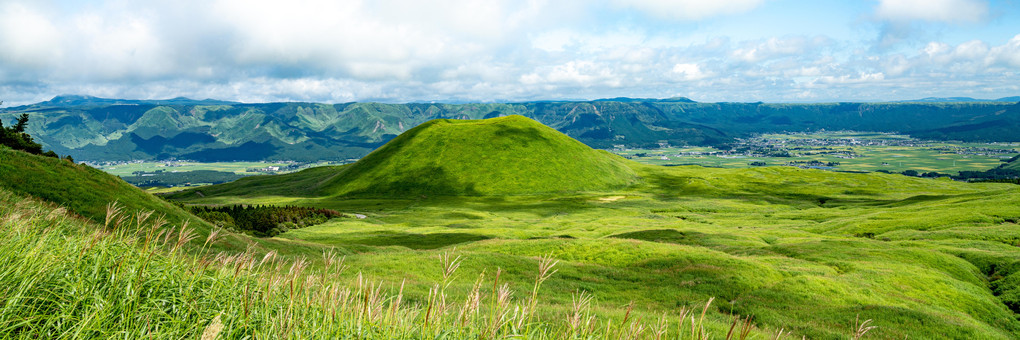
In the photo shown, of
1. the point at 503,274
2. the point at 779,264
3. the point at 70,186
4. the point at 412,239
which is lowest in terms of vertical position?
the point at 412,239

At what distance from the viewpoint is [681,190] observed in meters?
147

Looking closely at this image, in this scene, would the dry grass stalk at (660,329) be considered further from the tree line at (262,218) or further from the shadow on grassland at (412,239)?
the tree line at (262,218)

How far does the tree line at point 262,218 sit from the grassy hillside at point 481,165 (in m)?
62.6

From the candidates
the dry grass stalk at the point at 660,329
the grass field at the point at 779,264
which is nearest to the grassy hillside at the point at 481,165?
the grass field at the point at 779,264

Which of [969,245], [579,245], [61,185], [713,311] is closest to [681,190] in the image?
[969,245]

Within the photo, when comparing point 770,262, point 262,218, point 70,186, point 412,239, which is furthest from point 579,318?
point 262,218

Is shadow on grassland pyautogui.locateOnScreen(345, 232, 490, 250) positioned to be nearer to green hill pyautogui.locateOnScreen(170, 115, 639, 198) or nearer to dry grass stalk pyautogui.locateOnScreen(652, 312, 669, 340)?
dry grass stalk pyautogui.locateOnScreen(652, 312, 669, 340)

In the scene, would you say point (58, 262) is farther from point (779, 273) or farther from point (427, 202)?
point (427, 202)

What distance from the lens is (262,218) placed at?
66688mm

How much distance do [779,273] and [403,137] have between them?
17425cm

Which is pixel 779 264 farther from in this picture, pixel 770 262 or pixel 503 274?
pixel 503 274

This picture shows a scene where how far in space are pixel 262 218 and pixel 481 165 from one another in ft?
320

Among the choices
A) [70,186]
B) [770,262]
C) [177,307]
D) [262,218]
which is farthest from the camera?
[262,218]

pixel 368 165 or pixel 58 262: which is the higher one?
pixel 58 262
